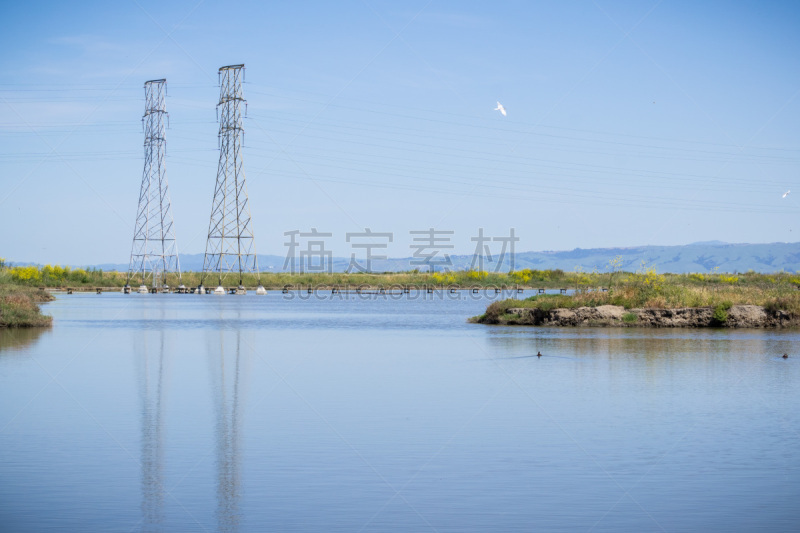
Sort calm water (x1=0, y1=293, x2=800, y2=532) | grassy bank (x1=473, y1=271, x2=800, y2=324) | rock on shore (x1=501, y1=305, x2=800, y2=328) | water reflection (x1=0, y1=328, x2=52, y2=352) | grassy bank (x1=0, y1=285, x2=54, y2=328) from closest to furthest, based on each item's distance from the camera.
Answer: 1. calm water (x1=0, y1=293, x2=800, y2=532)
2. water reflection (x1=0, y1=328, x2=52, y2=352)
3. grassy bank (x1=0, y1=285, x2=54, y2=328)
4. rock on shore (x1=501, y1=305, x2=800, y2=328)
5. grassy bank (x1=473, y1=271, x2=800, y2=324)

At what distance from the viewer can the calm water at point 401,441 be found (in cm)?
770

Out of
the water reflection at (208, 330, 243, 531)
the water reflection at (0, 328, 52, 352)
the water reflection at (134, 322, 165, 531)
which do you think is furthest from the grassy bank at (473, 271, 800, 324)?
the water reflection at (0, 328, 52, 352)

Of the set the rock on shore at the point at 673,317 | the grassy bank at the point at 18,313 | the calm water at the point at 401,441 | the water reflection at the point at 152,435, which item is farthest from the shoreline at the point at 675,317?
the grassy bank at the point at 18,313

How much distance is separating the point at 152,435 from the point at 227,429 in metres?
1.00

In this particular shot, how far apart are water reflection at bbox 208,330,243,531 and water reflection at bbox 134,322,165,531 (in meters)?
0.57

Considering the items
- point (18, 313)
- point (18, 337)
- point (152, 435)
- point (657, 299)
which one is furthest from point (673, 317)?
point (152, 435)

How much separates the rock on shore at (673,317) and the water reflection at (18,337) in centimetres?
1870

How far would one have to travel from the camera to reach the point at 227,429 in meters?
11.5

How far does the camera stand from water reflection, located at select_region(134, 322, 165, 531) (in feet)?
25.2

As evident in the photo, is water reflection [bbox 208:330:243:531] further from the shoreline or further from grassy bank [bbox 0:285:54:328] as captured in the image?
the shoreline

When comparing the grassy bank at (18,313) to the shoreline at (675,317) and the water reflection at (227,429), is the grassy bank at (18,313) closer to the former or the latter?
the water reflection at (227,429)

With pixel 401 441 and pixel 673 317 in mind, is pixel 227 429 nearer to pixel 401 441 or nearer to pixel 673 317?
pixel 401 441

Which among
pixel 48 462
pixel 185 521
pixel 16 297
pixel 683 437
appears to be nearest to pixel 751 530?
pixel 683 437

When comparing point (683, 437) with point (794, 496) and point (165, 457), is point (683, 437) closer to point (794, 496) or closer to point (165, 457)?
point (794, 496)
